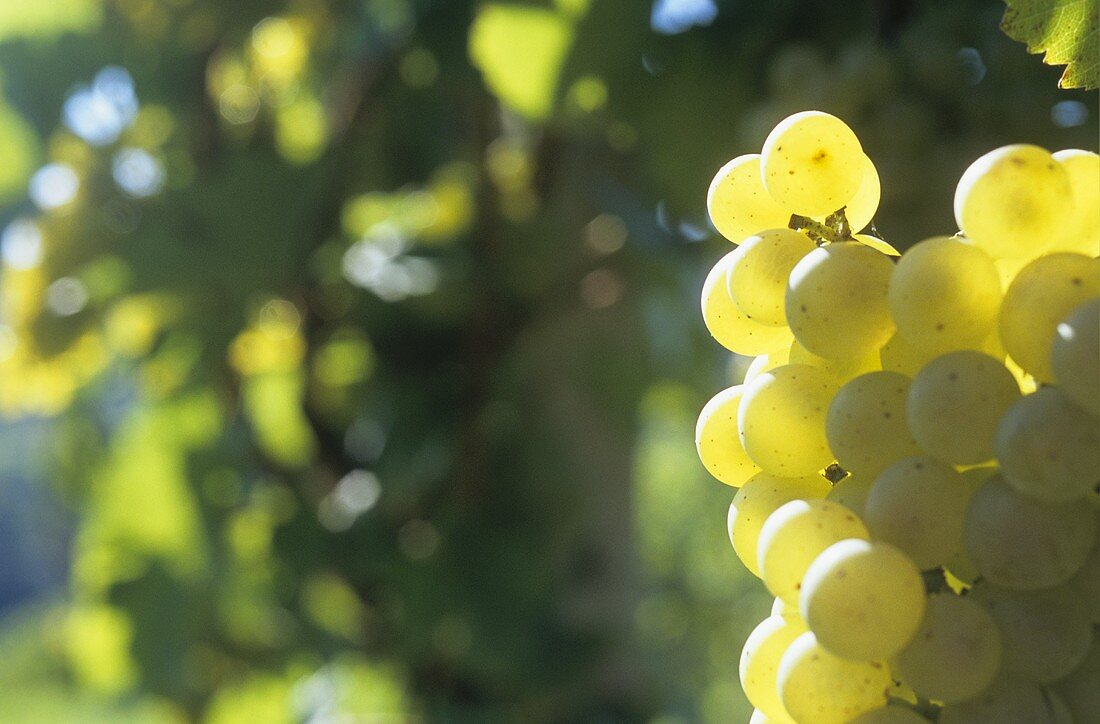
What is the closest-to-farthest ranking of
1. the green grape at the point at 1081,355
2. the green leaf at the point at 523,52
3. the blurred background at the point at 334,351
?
the green grape at the point at 1081,355
the green leaf at the point at 523,52
the blurred background at the point at 334,351

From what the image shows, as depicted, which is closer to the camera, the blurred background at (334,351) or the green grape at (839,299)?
the green grape at (839,299)

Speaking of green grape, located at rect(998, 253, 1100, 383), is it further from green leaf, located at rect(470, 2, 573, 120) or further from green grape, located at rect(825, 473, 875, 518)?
green leaf, located at rect(470, 2, 573, 120)

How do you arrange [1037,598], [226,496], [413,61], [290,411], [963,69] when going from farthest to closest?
[290,411] < [226,496] < [413,61] < [963,69] < [1037,598]

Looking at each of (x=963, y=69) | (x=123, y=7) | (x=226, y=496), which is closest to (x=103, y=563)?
(x=226, y=496)

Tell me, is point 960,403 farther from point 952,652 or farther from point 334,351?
point 334,351

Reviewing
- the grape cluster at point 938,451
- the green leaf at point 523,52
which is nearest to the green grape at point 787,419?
the grape cluster at point 938,451

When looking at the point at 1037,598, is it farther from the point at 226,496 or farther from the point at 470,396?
the point at 226,496

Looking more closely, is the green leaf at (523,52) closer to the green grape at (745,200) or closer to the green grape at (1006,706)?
the green grape at (745,200)
